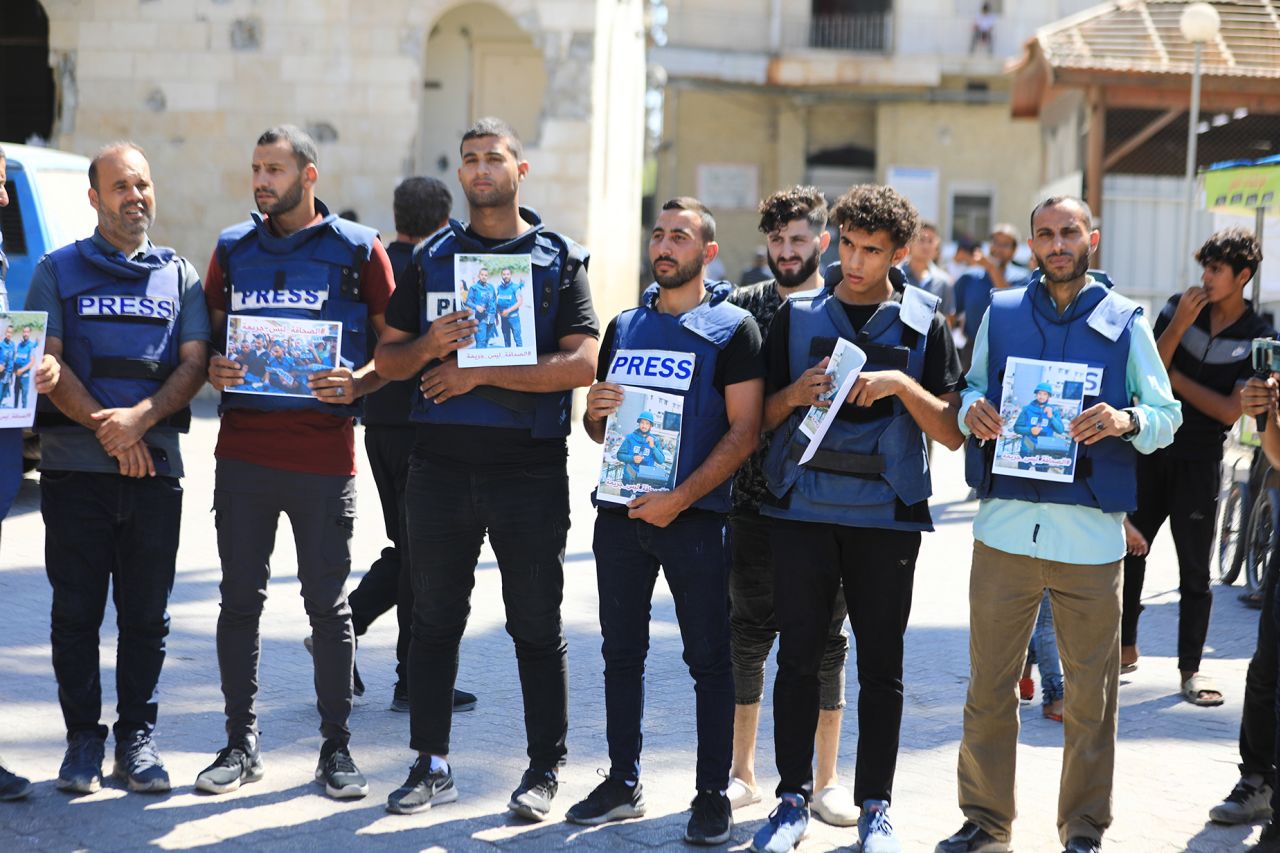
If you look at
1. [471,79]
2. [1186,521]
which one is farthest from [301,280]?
[471,79]

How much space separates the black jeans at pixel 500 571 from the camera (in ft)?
16.9

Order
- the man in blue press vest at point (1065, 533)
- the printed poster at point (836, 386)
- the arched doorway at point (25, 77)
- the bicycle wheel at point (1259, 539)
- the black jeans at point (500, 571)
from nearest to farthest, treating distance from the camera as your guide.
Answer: the printed poster at point (836, 386)
the man in blue press vest at point (1065, 533)
the black jeans at point (500, 571)
the bicycle wheel at point (1259, 539)
the arched doorway at point (25, 77)

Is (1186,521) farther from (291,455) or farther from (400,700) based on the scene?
(291,455)

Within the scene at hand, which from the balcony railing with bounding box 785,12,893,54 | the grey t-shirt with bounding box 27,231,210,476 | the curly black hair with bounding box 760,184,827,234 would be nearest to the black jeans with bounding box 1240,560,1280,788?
the curly black hair with bounding box 760,184,827,234

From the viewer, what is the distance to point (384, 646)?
7.50 m

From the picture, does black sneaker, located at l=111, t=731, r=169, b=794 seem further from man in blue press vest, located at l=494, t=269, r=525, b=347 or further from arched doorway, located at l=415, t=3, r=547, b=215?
arched doorway, located at l=415, t=3, r=547, b=215

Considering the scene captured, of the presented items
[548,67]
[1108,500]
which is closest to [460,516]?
[1108,500]

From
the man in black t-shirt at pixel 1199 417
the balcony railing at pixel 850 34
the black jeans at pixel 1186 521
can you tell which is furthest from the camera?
the balcony railing at pixel 850 34

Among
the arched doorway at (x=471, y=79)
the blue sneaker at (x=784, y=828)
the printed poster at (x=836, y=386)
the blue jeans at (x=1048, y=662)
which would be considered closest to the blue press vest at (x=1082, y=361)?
the printed poster at (x=836, y=386)

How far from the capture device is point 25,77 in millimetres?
23109

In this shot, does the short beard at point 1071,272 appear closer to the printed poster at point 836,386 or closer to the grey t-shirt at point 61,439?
the printed poster at point 836,386

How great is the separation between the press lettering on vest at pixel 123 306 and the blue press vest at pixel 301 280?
244 millimetres

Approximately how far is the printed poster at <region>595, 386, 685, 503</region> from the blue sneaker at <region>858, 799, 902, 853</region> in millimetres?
1224

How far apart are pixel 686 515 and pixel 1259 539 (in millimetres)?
5506
